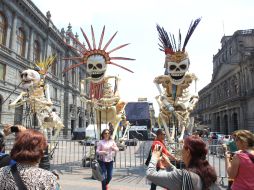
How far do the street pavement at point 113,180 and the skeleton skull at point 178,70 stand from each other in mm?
3460

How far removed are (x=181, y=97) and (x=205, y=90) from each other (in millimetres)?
62252

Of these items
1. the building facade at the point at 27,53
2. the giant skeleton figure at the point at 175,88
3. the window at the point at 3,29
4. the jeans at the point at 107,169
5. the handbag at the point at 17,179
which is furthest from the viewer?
the window at the point at 3,29

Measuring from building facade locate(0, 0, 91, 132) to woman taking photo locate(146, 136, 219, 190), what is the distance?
12.8m

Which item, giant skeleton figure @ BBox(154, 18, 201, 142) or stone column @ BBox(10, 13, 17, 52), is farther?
stone column @ BBox(10, 13, 17, 52)

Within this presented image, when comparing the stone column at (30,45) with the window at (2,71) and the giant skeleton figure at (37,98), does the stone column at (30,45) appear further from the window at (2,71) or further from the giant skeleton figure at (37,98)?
the giant skeleton figure at (37,98)

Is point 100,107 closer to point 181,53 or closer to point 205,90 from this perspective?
point 181,53

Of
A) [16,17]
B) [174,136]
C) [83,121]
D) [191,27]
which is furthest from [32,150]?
[83,121]

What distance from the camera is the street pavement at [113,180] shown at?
657cm

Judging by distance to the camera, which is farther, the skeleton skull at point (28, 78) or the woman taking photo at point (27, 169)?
the skeleton skull at point (28, 78)

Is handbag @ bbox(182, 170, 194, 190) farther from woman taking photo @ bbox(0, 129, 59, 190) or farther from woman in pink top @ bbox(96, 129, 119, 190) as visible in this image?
woman in pink top @ bbox(96, 129, 119, 190)

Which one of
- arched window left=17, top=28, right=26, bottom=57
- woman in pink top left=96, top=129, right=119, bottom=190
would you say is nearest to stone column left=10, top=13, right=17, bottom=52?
arched window left=17, top=28, right=26, bottom=57

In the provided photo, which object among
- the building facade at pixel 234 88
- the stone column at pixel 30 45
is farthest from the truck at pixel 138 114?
the building facade at pixel 234 88

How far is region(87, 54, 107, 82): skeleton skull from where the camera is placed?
966 centimetres

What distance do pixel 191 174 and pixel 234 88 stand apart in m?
50.0
